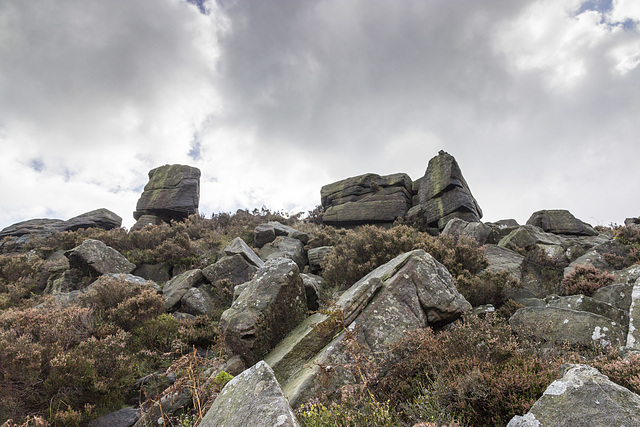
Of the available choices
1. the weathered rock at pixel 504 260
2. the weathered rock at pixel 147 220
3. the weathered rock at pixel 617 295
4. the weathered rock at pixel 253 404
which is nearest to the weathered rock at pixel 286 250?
the weathered rock at pixel 504 260

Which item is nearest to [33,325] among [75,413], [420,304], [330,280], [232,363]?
[75,413]

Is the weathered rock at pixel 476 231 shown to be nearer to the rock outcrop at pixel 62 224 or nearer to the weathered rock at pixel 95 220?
the weathered rock at pixel 95 220

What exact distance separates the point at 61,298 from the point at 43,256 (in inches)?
343

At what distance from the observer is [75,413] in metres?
5.03

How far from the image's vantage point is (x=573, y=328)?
5.11 meters

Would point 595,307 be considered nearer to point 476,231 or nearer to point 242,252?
point 476,231

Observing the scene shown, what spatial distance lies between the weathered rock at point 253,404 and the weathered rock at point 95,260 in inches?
441

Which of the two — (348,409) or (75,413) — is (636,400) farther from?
(75,413)

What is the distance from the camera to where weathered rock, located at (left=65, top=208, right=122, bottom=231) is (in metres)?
22.1

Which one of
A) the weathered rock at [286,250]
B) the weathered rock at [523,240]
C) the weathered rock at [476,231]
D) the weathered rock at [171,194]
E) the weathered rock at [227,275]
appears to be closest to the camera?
the weathered rock at [227,275]

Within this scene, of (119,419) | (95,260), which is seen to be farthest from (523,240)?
(95,260)

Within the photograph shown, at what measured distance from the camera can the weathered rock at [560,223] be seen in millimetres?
16375

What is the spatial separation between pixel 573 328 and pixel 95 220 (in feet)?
88.2

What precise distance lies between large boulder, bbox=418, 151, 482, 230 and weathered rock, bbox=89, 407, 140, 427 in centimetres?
1706
